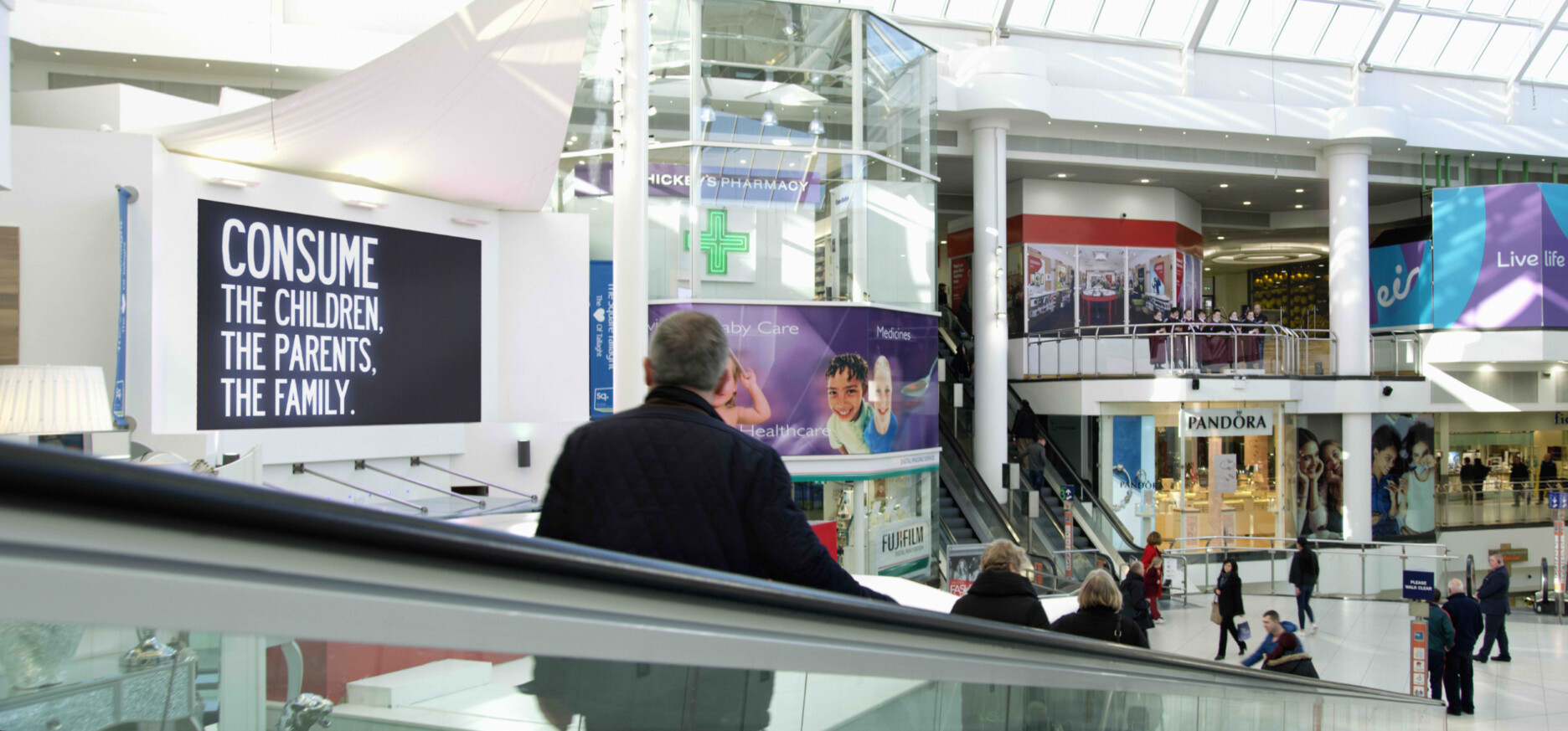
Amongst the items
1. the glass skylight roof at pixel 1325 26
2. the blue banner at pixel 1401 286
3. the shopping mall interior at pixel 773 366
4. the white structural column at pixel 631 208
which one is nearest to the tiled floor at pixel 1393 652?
the shopping mall interior at pixel 773 366

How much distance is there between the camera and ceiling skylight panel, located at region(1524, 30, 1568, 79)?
21500mm

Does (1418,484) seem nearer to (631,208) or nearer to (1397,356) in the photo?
(1397,356)

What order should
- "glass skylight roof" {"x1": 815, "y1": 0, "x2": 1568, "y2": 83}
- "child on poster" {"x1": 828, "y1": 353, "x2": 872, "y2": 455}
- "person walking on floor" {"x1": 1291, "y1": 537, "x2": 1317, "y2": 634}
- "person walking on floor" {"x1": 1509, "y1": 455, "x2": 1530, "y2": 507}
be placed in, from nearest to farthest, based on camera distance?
1. "person walking on floor" {"x1": 1291, "y1": 537, "x2": 1317, "y2": 634}
2. "child on poster" {"x1": 828, "y1": 353, "x2": 872, "y2": 455}
3. "glass skylight roof" {"x1": 815, "y1": 0, "x2": 1568, "y2": 83}
4. "person walking on floor" {"x1": 1509, "y1": 455, "x2": 1530, "y2": 507}

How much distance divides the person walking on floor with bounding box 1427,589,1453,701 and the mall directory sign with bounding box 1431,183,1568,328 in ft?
45.6

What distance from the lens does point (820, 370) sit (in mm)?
13227

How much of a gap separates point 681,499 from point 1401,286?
908 inches

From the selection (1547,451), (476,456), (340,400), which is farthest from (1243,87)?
(340,400)

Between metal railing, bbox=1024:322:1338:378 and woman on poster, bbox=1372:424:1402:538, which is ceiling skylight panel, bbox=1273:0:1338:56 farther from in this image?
woman on poster, bbox=1372:424:1402:538

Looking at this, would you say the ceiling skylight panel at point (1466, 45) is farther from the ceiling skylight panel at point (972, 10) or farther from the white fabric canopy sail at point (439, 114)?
the white fabric canopy sail at point (439, 114)

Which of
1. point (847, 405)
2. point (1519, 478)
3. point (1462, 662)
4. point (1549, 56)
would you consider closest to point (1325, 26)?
point (1549, 56)

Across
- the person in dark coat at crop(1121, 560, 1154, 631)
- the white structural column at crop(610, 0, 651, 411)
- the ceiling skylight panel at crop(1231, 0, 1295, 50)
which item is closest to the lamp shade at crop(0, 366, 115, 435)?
the white structural column at crop(610, 0, 651, 411)

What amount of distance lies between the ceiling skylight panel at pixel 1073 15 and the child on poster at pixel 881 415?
924 centimetres

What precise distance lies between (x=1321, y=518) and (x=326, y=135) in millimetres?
18423

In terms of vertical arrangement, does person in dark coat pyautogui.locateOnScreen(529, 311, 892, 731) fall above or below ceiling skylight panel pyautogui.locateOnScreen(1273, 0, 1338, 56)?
below
